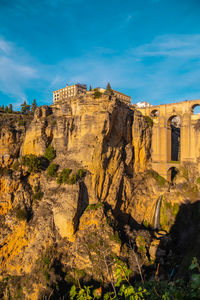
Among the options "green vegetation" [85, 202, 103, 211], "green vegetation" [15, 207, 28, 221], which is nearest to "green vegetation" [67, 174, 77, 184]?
"green vegetation" [85, 202, 103, 211]

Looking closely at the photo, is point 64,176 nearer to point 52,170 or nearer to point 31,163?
point 52,170

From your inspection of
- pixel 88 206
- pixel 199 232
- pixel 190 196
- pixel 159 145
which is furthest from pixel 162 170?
pixel 88 206

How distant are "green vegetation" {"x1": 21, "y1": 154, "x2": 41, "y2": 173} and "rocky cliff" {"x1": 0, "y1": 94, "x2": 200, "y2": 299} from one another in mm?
235

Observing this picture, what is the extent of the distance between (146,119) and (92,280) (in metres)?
22.3

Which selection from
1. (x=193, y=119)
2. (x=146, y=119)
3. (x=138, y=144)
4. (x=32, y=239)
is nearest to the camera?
(x=32, y=239)

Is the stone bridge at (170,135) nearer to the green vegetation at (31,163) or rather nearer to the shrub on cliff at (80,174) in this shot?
the shrub on cliff at (80,174)

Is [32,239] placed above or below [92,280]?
above

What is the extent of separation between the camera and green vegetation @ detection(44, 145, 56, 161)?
23.5 m

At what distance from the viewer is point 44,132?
80.2 ft

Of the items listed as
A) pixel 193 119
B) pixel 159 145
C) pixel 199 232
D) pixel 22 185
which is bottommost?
pixel 199 232

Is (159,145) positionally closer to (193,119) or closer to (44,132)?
(193,119)

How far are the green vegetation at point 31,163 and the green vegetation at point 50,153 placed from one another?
4.96 feet

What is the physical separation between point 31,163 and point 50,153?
265cm

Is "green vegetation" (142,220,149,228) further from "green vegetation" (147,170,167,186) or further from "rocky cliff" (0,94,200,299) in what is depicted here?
"green vegetation" (147,170,167,186)
